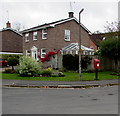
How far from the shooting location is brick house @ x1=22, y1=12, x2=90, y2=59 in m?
28.8

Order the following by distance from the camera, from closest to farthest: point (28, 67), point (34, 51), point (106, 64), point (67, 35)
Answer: point (28, 67) → point (106, 64) → point (67, 35) → point (34, 51)

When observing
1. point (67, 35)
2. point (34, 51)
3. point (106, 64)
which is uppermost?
point (67, 35)

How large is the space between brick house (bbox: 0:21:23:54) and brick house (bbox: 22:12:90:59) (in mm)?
7791

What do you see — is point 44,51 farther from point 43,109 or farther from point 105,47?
point 43,109

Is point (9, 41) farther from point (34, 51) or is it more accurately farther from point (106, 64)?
point (106, 64)

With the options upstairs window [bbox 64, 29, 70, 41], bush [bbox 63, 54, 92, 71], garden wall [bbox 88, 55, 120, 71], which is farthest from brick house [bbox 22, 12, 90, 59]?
garden wall [bbox 88, 55, 120, 71]

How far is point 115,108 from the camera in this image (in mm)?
6539

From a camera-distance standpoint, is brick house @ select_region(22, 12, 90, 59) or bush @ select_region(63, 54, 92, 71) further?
brick house @ select_region(22, 12, 90, 59)

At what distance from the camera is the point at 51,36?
28.7m

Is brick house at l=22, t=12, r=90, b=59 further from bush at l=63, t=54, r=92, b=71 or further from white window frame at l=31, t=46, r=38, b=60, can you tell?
bush at l=63, t=54, r=92, b=71

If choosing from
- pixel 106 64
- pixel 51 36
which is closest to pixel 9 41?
pixel 51 36

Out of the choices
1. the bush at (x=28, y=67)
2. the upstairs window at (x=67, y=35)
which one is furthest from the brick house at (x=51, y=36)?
the bush at (x=28, y=67)

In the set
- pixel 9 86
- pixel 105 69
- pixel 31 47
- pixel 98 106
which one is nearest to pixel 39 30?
pixel 31 47

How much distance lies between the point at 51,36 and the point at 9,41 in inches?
599
